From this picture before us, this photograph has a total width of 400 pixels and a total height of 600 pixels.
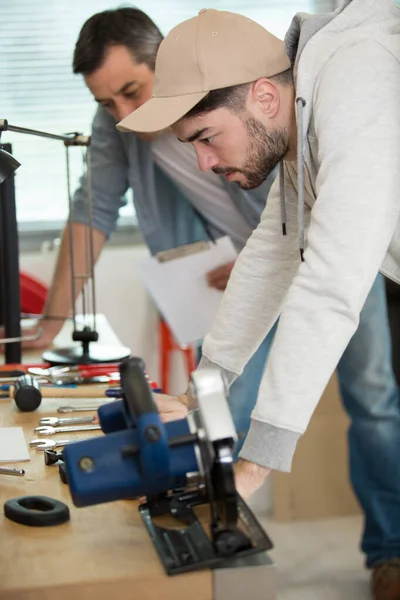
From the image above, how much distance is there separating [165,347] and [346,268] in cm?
205

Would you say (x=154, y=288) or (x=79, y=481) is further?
(x=154, y=288)

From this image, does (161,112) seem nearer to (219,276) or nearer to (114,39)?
(114,39)

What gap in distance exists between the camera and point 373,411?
2.26 m

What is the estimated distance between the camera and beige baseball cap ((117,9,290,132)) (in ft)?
4.10

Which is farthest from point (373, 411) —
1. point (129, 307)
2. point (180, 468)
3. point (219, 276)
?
point (180, 468)

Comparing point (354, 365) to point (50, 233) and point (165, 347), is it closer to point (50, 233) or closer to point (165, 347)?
point (165, 347)

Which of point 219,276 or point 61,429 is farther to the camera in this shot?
point 219,276

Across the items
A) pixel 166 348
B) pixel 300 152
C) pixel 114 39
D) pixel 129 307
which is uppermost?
pixel 114 39

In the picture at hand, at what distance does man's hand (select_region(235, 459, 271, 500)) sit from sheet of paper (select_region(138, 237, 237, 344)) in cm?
122

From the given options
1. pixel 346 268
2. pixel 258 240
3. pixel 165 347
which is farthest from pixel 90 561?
pixel 165 347

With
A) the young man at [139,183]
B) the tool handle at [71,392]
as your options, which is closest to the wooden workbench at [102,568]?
the tool handle at [71,392]

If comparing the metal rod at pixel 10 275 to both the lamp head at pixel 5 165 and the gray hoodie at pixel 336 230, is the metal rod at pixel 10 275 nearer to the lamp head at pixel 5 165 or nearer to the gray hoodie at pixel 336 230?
the lamp head at pixel 5 165

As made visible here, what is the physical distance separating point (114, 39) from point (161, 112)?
86 cm

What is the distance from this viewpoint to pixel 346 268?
1.09m
